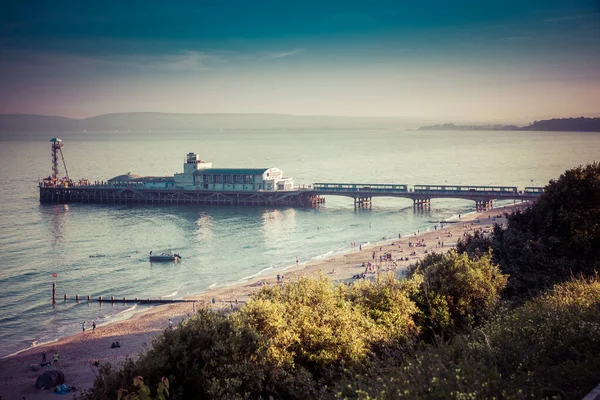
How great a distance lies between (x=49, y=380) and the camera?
2516 centimetres

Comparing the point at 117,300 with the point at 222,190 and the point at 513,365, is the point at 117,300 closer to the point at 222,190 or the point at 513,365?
the point at 513,365

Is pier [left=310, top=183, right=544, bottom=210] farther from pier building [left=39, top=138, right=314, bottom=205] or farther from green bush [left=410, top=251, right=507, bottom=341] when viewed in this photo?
green bush [left=410, top=251, right=507, bottom=341]

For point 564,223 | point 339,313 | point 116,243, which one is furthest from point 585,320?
point 116,243

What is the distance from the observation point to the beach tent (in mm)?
25125

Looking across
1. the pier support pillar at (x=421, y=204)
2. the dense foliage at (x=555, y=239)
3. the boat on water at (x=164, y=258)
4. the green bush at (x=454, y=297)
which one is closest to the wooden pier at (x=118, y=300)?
the boat on water at (x=164, y=258)

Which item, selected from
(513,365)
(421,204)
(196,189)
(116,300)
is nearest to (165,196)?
(196,189)

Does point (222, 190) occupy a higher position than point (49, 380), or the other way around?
point (222, 190)

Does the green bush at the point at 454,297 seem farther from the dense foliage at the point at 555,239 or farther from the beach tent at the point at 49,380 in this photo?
the beach tent at the point at 49,380

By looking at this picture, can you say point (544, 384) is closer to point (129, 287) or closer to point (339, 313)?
point (339, 313)

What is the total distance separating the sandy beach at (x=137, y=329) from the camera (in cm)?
2616

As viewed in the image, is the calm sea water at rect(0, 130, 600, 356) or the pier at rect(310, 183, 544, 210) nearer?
the calm sea water at rect(0, 130, 600, 356)

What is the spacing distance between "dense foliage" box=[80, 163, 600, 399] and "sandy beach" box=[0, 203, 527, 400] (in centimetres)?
356

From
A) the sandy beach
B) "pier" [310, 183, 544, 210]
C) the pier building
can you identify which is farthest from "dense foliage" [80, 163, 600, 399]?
the pier building

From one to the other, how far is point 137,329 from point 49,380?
24.7 ft
